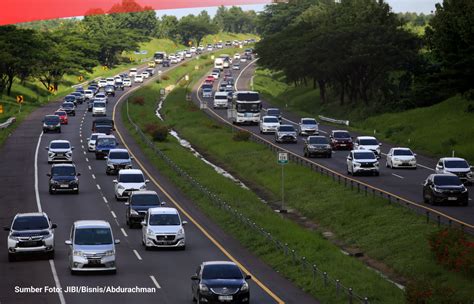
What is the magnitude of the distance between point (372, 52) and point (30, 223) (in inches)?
3478

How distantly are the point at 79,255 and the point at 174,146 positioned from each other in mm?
64073

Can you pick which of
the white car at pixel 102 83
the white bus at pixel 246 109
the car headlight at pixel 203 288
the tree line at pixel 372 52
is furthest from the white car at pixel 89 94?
the car headlight at pixel 203 288

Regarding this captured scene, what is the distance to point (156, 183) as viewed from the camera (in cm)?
6850

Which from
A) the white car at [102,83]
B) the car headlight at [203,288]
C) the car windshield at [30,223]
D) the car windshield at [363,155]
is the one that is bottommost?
the white car at [102,83]

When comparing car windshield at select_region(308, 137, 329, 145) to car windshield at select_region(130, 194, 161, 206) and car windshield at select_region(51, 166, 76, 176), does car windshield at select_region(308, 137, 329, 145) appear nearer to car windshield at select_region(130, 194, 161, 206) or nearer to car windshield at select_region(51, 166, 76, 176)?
car windshield at select_region(51, 166, 76, 176)

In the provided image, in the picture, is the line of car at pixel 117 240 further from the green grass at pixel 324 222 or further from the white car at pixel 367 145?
the white car at pixel 367 145

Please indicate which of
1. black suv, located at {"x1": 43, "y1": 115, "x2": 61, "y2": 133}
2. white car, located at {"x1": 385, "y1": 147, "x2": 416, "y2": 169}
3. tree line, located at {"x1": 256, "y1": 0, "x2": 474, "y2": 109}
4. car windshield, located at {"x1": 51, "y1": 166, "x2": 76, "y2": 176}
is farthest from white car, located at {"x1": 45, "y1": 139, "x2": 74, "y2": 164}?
tree line, located at {"x1": 256, "y1": 0, "x2": 474, "y2": 109}

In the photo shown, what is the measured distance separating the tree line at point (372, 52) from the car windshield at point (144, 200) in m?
40.0

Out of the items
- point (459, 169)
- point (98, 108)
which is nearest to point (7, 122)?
point (98, 108)

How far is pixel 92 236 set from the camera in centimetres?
3584

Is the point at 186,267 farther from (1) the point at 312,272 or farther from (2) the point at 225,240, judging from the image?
(2) the point at 225,240

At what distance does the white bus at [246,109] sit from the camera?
371ft

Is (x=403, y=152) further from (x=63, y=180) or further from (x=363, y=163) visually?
(x=63, y=180)

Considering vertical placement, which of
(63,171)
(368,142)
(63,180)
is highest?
(63,171)
